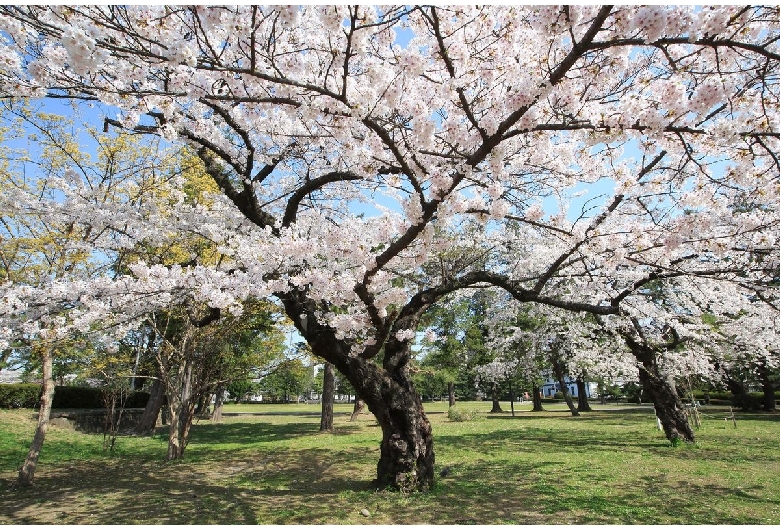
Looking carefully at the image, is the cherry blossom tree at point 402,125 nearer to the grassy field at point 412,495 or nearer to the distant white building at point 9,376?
the grassy field at point 412,495

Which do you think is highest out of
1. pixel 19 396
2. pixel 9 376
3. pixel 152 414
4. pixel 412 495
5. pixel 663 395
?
pixel 9 376

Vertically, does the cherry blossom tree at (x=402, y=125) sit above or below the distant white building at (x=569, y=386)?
above

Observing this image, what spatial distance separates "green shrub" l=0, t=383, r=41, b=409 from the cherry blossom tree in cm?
1262

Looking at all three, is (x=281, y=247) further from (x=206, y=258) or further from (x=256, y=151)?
(x=206, y=258)

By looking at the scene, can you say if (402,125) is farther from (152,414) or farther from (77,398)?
(77,398)

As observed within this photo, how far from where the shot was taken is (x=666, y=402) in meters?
9.36

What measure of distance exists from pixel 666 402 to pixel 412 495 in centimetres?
709

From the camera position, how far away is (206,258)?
356 inches

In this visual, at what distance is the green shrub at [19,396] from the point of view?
47.8 ft

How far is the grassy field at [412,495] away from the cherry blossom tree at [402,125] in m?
1.01

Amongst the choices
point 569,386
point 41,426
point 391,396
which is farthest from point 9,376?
point 569,386

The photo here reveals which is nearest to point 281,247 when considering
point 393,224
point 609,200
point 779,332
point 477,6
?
point 393,224

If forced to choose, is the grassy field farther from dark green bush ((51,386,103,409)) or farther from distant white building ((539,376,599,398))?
distant white building ((539,376,599,398))

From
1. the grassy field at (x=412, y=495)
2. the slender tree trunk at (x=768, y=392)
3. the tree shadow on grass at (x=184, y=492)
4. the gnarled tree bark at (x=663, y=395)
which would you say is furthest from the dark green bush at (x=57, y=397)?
the slender tree trunk at (x=768, y=392)
